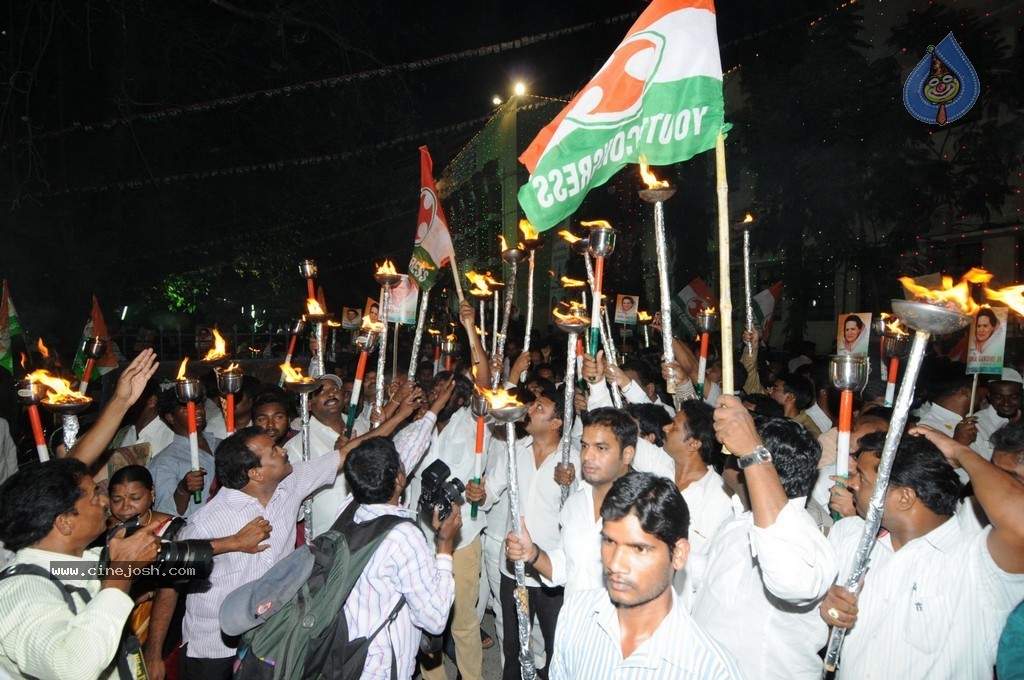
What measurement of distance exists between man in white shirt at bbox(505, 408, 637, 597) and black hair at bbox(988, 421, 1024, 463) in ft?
6.30

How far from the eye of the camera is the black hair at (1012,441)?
3.56m

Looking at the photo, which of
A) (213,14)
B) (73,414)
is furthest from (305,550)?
(213,14)

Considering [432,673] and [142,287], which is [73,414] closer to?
[432,673]

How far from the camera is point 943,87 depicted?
15125 mm

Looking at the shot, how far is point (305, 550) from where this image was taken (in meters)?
3.13

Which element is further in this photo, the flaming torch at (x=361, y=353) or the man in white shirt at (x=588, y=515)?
the flaming torch at (x=361, y=353)

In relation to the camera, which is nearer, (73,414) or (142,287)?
(73,414)

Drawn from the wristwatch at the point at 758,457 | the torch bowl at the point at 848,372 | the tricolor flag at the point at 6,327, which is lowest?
the wristwatch at the point at 758,457

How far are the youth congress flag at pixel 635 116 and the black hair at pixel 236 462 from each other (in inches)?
83.7

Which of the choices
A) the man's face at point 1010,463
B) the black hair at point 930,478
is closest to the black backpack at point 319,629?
the black hair at point 930,478

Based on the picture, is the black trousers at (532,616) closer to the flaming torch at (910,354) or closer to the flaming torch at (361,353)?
the flaming torch at (361,353)

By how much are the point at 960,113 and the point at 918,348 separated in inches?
625

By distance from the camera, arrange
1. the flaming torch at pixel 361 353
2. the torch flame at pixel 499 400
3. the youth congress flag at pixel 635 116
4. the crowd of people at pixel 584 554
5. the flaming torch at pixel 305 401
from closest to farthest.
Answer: the crowd of people at pixel 584 554 < the torch flame at pixel 499 400 < the youth congress flag at pixel 635 116 < the flaming torch at pixel 305 401 < the flaming torch at pixel 361 353

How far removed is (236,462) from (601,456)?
2.11 m
